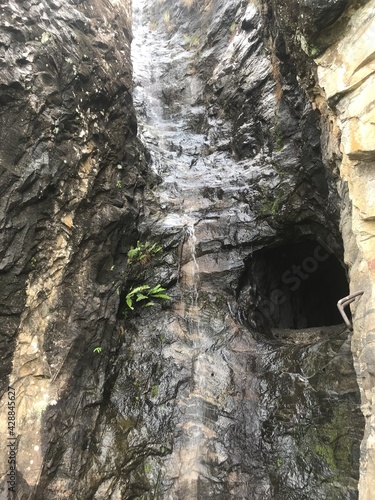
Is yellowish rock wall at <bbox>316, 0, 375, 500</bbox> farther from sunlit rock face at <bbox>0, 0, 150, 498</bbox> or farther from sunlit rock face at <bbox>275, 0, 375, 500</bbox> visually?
sunlit rock face at <bbox>0, 0, 150, 498</bbox>

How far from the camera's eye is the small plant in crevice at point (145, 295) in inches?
271

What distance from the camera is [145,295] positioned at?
23.3 ft

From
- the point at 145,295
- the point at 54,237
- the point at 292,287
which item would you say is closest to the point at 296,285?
the point at 292,287

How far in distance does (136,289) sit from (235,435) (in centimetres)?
301

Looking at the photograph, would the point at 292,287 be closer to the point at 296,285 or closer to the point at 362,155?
the point at 296,285

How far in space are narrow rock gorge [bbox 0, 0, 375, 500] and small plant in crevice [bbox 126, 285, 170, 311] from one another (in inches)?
1.5

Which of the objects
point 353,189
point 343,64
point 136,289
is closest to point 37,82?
point 136,289

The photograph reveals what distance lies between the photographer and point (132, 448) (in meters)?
5.30

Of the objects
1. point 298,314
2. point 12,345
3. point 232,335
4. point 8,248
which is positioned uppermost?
point 298,314

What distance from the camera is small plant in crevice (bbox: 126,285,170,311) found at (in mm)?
6883

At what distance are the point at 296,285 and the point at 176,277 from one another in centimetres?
383

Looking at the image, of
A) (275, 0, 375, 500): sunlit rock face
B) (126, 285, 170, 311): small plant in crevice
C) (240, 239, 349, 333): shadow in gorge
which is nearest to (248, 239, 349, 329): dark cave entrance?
(240, 239, 349, 333): shadow in gorge

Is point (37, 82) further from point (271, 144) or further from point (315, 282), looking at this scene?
point (315, 282)

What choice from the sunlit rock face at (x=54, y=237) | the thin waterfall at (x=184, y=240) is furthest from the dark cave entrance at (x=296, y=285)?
the sunlit rock face at (x=54, y=237)
